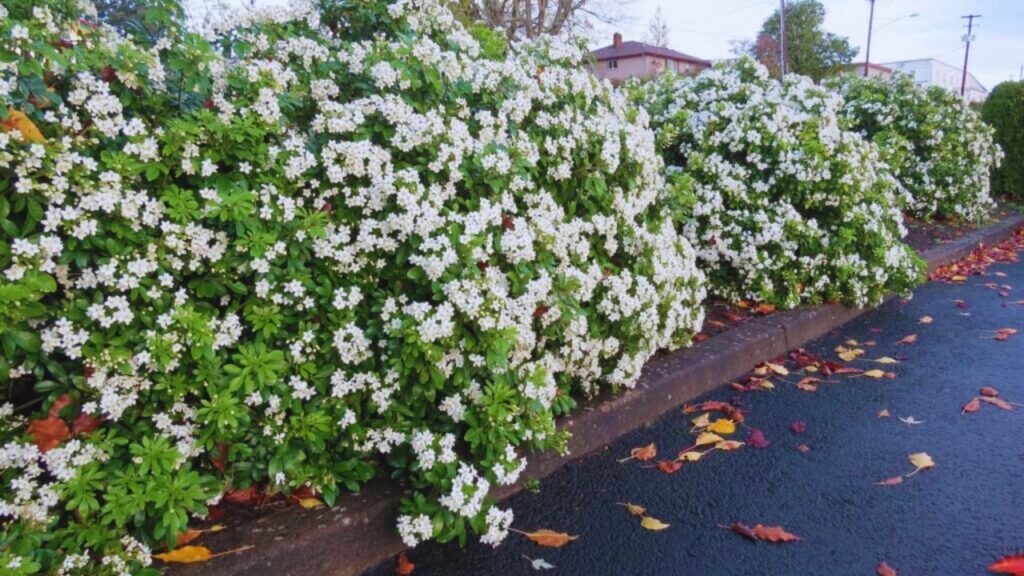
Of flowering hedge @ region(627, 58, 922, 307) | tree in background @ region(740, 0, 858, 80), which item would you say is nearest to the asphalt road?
flowering hedge @ region(627, 58, 922, 307)

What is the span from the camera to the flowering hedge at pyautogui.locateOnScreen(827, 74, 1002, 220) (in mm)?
8797

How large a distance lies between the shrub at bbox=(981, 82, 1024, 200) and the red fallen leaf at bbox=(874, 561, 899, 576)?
1250 cm

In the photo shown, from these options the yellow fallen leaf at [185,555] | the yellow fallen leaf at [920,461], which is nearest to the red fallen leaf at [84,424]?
the yellow fallen leaf at [185,555]

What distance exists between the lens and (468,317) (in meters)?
2.35

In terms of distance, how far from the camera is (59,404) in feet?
6.32

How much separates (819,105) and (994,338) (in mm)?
2242

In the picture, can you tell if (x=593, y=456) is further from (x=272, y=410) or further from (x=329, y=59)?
(x=329, y=59)

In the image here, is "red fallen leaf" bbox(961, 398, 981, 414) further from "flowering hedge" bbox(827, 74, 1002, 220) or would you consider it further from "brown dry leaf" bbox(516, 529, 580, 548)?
"flowering hedge" bbox(827, 74, 1002, 220)

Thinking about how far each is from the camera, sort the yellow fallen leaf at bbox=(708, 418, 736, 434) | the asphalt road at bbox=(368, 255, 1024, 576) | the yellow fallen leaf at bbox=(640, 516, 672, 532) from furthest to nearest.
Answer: the yellow fallen leaf at bbox=(708, 418, 736, 434), the yellow fallen leaf at bbox=(640, 516, 672, 532), the asphalt road at bbox=(368, 255, 1024, 576)

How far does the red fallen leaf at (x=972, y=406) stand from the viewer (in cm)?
366

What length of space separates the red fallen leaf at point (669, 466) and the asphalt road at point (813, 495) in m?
0.03

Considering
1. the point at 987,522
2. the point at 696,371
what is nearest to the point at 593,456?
the point at 696,371

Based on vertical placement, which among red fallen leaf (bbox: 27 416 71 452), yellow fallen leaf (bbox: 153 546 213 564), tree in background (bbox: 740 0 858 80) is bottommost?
yellow fallen leaf (bbox: 153 546 213 564)

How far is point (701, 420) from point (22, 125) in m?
3.09
